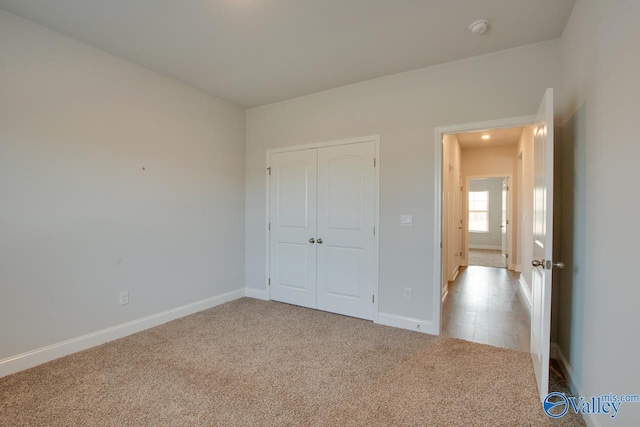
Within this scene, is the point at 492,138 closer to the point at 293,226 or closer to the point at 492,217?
the point at 293,226

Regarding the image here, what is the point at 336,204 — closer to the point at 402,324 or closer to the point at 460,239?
the point at 402,324

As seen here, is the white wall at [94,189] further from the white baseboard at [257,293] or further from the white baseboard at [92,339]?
the white baseboard at [257,293]

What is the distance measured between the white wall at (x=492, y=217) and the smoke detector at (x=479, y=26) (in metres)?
8.73

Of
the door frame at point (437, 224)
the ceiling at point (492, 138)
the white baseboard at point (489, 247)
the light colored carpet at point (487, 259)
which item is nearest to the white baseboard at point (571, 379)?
the door frame at point (437, 224)

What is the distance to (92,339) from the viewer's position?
2713 mm

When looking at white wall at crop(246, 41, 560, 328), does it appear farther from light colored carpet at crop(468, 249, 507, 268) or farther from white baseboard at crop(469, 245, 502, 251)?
white baseboard at crop(469, 245, 502, 251)

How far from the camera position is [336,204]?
3627 mm

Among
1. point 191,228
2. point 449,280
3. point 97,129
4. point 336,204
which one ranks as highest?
point 97,129

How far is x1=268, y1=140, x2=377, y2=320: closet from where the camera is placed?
3.44 m

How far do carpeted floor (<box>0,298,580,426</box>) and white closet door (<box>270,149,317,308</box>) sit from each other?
0.88 m

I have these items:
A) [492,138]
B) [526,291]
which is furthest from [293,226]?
[492,138]

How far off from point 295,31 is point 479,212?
9.93 metres

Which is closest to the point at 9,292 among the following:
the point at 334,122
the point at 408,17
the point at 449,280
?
the point at 334,122

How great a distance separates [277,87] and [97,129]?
1851mm
